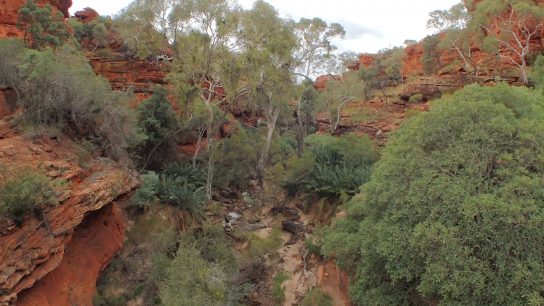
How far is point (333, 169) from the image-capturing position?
16.3 meters

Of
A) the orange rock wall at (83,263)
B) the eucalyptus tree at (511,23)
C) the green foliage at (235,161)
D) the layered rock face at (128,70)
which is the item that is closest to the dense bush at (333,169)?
the green foliage at (235,161)

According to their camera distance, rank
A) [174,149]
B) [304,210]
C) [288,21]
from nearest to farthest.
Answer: [304,210] → [174,149] → [288,21]

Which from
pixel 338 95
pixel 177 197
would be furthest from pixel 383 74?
pixel 177 197

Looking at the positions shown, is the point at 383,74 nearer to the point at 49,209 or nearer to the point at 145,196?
the point at 145,196

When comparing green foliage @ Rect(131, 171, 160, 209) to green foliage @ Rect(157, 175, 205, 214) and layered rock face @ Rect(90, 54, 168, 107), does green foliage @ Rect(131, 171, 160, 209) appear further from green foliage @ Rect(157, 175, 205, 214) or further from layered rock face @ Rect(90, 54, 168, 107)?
layered rock face @ Rect(90, 54, 168, 107)

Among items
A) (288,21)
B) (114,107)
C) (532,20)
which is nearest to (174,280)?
(114,107)

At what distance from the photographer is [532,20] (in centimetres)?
2291

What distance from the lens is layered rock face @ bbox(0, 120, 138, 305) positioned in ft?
20.8

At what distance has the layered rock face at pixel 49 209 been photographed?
6.33 meters

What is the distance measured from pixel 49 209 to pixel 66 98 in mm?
3598

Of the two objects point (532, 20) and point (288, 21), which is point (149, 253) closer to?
point (288, 21)

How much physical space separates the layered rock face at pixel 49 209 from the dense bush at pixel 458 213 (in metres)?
5.16

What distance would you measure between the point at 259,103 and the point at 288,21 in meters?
4.83

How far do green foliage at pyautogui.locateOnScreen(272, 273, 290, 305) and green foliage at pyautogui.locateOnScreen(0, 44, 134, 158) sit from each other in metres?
5.62
